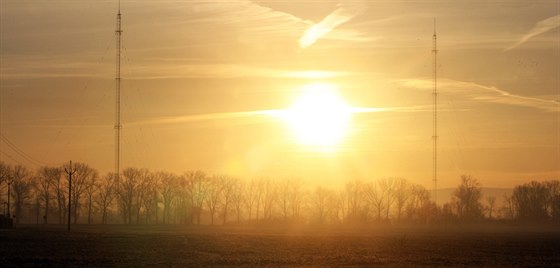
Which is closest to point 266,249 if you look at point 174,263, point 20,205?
point 174,263

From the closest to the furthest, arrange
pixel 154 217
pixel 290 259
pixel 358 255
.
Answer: pixel 290 259 < pixel 358 255 < pixel 154 217

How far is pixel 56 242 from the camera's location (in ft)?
230

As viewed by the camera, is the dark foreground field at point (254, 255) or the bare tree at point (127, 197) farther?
the bare tree at point (127, 197)

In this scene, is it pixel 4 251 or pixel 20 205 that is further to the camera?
pixel 20 205

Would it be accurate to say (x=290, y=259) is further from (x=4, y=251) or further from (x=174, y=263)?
(x=4, y=251)

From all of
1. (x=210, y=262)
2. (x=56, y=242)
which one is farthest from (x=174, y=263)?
(x=56, y=242)

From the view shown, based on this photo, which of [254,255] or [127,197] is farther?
[127,197]

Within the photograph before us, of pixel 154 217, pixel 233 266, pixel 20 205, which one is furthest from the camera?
pixel 154 217

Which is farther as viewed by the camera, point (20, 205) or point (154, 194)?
point (154, 194)

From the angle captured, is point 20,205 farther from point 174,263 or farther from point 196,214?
point 174,263

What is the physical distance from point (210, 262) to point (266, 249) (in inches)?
610

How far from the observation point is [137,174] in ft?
655

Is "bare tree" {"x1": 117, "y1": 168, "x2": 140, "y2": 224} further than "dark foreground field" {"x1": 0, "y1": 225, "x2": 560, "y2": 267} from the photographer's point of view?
Yes

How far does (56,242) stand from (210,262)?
2365 centimetres
